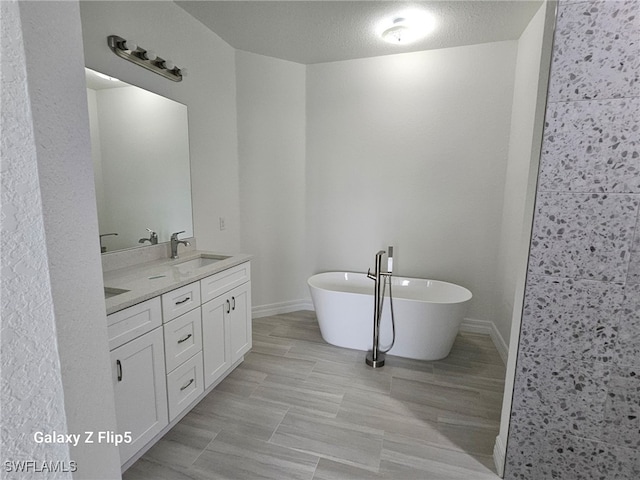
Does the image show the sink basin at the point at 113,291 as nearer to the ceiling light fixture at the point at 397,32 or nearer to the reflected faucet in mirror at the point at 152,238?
the reflected faucet in mirror at the point at 152,238

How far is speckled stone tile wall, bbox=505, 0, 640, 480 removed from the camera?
1182 millimetres

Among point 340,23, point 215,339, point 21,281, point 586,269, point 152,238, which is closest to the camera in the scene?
point 21,281

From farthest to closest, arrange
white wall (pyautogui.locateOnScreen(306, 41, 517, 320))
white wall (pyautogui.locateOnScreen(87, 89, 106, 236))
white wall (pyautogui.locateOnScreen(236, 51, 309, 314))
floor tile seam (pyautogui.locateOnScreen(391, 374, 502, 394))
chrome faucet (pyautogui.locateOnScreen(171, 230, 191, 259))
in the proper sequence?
white wall (pyautogui.locateOnScreen(236, 51, 309, 314)), white wall (pyautogui.locateOnScreen(306, 41, 517, 320)), chrome faucet (pyautogui.locateOnScreen(171, 230, 191, 259)), floor tile seam (pyautogui.locateOnScreen(391, 374, 502, 394)), white wall (pyautogui.locateOnScreen(87, 89, 106, 236))

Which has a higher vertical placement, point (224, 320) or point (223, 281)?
point (223, 281)

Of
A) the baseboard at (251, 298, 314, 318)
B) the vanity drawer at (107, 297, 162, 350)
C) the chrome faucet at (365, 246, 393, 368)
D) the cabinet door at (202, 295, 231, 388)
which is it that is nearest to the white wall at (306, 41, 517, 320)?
the baseboard at (251, 298, 314, 318)

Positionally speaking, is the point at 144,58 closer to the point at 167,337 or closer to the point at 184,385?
the point at 167,337

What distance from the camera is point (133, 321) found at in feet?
4.78

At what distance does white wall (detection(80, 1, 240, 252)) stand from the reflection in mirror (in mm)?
95

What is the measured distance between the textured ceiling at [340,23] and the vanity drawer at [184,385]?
2496 millimetres

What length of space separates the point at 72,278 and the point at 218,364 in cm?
169

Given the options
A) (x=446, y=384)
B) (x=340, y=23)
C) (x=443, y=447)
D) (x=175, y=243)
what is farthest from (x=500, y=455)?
(x=340, y=23)

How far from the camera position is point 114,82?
1.97m

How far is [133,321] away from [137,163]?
4.04 feet

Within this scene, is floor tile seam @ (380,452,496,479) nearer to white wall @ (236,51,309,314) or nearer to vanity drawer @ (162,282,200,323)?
vanity drawer @ (162,282,200,323)
